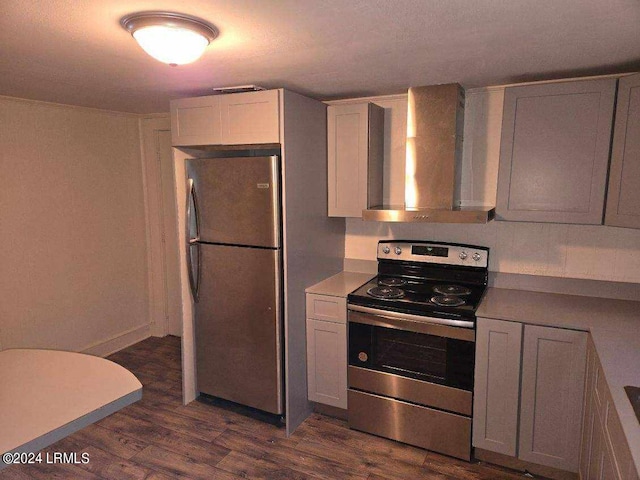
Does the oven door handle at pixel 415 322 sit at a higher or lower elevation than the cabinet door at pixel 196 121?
lower

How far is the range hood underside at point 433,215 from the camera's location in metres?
2.39

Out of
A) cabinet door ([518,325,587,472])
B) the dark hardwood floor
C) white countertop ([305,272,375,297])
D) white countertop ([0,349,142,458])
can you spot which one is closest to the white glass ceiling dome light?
white countertop ([0,349,142,458])

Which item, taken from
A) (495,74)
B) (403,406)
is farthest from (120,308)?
(495,74)

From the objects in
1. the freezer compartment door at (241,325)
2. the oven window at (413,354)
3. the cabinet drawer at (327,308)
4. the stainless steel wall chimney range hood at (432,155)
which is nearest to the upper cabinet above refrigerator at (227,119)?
the freezer compartment door at (241,325)

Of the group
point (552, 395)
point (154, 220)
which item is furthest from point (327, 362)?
point (154, 220)

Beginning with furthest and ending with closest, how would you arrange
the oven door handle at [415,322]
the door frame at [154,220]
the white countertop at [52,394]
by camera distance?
the door frame at [154,220] < the oven door handle at [415,322] < the white countertop at [52,394]

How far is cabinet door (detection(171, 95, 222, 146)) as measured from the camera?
274 centimetres

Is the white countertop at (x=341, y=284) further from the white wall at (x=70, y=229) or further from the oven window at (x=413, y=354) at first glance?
the white wall at (x=70, y=229)

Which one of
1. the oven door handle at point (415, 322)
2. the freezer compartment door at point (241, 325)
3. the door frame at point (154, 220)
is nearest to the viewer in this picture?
the oven door handle at point (415, 322)

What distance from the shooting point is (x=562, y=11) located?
1.47 m

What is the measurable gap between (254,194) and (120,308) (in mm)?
2177

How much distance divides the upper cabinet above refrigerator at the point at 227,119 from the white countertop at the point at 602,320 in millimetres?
1614

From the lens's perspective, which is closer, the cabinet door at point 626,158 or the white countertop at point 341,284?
the cabinet door at point 626,158

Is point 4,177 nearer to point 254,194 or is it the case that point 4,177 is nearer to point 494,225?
point 254,194
